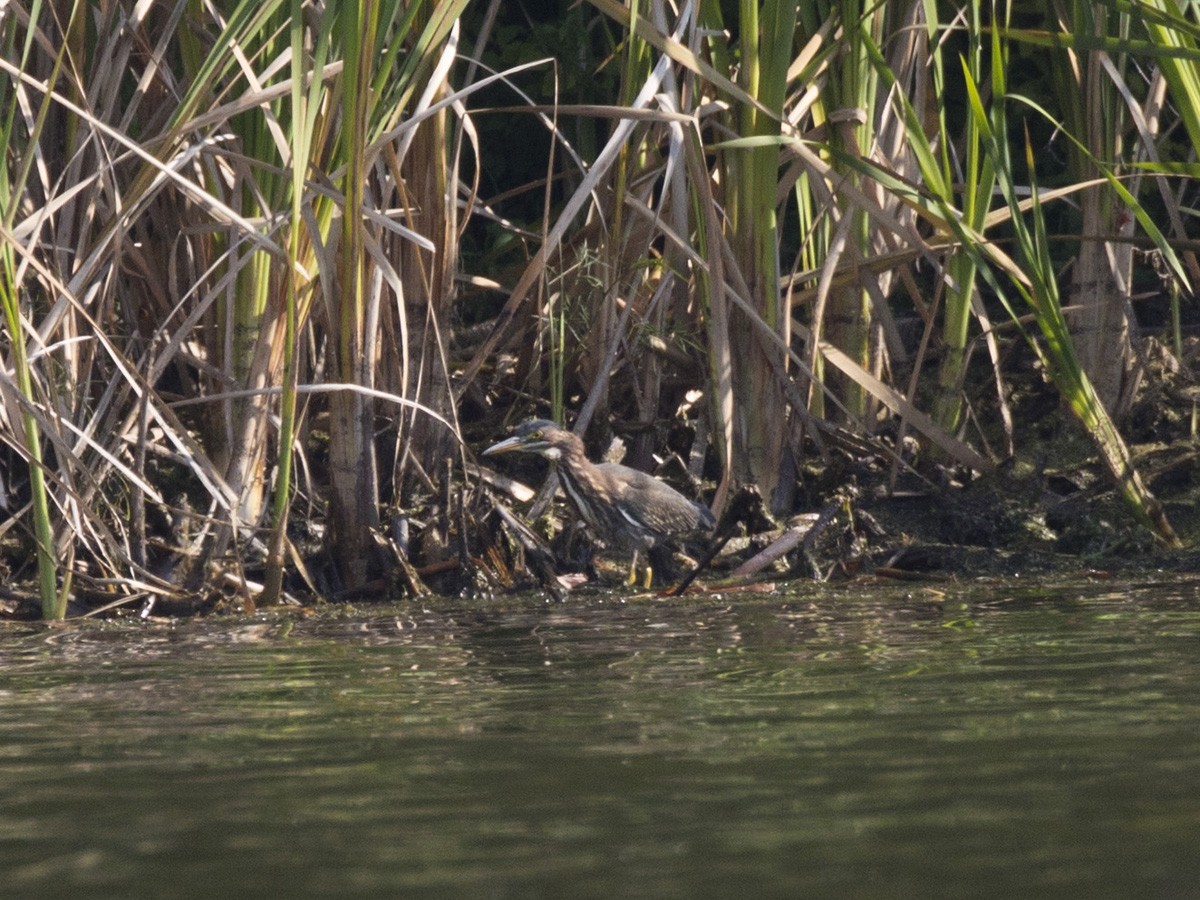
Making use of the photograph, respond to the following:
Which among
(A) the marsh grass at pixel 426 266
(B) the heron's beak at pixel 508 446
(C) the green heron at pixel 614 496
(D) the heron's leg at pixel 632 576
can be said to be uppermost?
(A) the marsh grass at pixel 426 266

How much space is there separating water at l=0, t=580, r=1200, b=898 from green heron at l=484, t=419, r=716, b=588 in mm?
1064

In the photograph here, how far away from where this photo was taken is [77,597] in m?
5.45

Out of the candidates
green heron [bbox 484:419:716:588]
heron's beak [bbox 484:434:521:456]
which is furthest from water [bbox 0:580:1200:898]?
heron's beak [bbox 484:434:521:456]

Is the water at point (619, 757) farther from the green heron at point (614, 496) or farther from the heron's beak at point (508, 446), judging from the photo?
the heron's beak at point (508, 446)

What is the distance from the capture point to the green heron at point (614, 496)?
20.1 ft

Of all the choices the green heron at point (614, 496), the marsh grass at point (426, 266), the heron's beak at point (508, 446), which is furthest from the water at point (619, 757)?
the heron's beak at point (508, 446)

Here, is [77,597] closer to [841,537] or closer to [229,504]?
[229,504]

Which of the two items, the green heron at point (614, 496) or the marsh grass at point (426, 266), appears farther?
the green heron at point (614, 496)

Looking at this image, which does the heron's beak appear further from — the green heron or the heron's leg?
the heron's leg

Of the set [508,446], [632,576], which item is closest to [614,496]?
[632,576]

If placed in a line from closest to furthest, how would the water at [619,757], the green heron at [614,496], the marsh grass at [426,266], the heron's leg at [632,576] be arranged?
the water at [619,757]
the marsh grass at [426,266]
the green heron at [614,496]
the heron's leg at [632,576]

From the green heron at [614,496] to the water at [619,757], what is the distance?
41.9 inches

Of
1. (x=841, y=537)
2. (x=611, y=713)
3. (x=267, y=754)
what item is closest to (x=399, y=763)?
(x=267, y=754)

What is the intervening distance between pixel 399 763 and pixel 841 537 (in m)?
3.15
